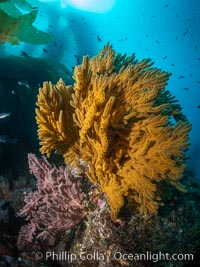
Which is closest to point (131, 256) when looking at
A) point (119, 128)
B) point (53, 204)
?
point (53, 204)

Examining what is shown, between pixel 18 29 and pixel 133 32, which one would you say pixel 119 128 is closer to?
pixel 18 29

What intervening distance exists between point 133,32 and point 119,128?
26868 mm

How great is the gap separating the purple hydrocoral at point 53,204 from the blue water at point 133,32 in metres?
15.0

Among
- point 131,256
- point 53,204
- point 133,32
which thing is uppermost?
point 133,32

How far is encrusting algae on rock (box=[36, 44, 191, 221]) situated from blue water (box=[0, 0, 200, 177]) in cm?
1540

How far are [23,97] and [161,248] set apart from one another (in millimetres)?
5901

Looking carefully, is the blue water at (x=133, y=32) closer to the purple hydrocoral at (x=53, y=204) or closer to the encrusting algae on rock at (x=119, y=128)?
the purple hydrocoral at (x=53, y=204)

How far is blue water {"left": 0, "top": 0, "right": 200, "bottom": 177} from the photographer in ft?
67.8

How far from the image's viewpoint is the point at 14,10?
13.4m

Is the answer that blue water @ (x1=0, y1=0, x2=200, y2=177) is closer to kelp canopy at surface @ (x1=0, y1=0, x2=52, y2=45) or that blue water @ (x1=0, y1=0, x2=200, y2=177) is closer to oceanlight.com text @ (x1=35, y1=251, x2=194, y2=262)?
kelp canopy at surface @ (x1=0, y1=0, x2=52, y2=45)

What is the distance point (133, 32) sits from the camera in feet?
89.9

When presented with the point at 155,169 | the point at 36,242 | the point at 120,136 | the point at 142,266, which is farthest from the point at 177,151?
the point at 36,242

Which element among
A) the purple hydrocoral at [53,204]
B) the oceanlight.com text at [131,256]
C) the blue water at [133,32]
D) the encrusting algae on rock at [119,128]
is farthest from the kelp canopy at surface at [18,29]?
the blue water at [133,32]

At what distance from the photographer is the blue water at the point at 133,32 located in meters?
20.7
